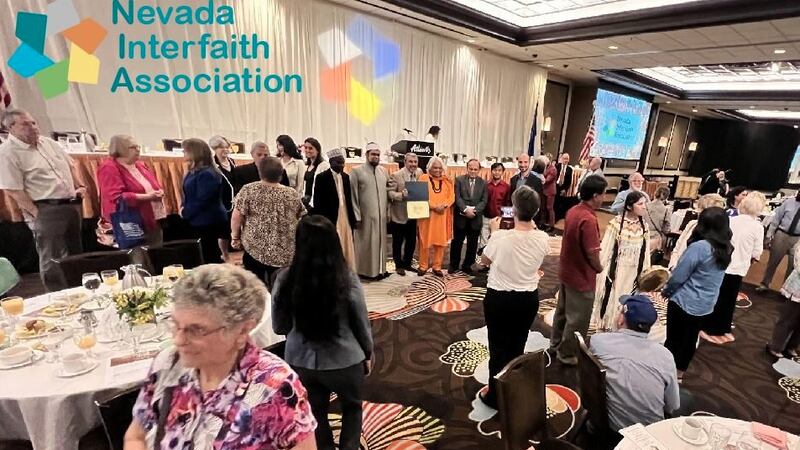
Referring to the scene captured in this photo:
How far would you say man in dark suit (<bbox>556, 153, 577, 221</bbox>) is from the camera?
920 centimetres

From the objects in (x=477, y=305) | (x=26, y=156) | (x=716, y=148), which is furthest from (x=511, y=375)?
(x=716, y=148)

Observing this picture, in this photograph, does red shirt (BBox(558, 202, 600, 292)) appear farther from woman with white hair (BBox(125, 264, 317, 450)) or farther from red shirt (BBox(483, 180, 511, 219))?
red shirt (BBox(483, 180, 511, 219))

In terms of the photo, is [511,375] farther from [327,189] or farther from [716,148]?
[716,148]

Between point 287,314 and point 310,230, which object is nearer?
point 310,230

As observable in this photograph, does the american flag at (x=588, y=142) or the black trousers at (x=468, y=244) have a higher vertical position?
the american flag at (x=588, y=142)

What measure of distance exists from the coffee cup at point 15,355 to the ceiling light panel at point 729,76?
12.2 meters

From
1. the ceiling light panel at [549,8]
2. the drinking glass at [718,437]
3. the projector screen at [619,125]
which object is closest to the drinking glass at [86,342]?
the drinking glass at [718,437]

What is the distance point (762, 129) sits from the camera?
1708 cm

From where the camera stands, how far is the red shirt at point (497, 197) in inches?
210

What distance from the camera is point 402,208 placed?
475 cm

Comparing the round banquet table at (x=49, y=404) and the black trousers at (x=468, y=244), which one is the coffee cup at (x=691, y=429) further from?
the black trousers at (x=468, y=244)

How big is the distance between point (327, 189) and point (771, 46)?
26.3ft

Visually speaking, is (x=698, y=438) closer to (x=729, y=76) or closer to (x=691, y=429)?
(x=691, y=429)

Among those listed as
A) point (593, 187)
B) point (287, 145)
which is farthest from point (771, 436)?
point (287, 145)
